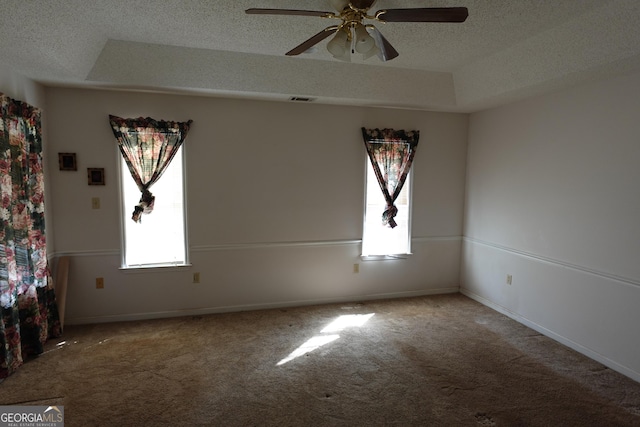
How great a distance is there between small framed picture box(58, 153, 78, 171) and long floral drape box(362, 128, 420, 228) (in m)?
3.17

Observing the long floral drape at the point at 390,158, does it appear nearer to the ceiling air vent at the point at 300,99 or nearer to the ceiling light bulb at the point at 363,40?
the ceiling air vent at the point at 300,99

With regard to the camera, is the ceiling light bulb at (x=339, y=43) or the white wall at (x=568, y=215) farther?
the white wall at (x=568, y=215)

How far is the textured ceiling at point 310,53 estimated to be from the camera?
8.46 feet

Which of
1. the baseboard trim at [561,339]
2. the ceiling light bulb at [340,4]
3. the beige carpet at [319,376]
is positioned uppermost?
the ceiling light bulb at [340,4]

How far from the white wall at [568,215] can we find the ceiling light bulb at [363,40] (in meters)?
2.29

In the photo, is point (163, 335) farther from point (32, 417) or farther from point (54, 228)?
point (54, 228)

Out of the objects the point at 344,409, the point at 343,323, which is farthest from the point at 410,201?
the point at 344,409

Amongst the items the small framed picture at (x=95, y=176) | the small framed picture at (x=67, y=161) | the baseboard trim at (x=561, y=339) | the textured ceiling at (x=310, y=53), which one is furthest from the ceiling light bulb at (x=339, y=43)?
the baseboard trim at (x=561, y=339)

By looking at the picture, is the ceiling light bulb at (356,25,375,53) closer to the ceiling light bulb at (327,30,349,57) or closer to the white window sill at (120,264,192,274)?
the ceiling light bulb at (327,30,349,57)

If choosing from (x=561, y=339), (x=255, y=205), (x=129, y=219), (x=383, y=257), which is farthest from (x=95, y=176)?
(x=561, y=339)

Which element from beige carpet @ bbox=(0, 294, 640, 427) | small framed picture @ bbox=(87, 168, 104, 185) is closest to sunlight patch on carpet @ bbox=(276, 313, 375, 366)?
beige carpet @ bbox=(0, 294, 640, 427)

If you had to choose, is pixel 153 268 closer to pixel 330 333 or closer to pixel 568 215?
pixel 330 333

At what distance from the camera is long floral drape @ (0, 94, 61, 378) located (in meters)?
2.78

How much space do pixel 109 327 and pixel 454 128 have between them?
15.5ft
